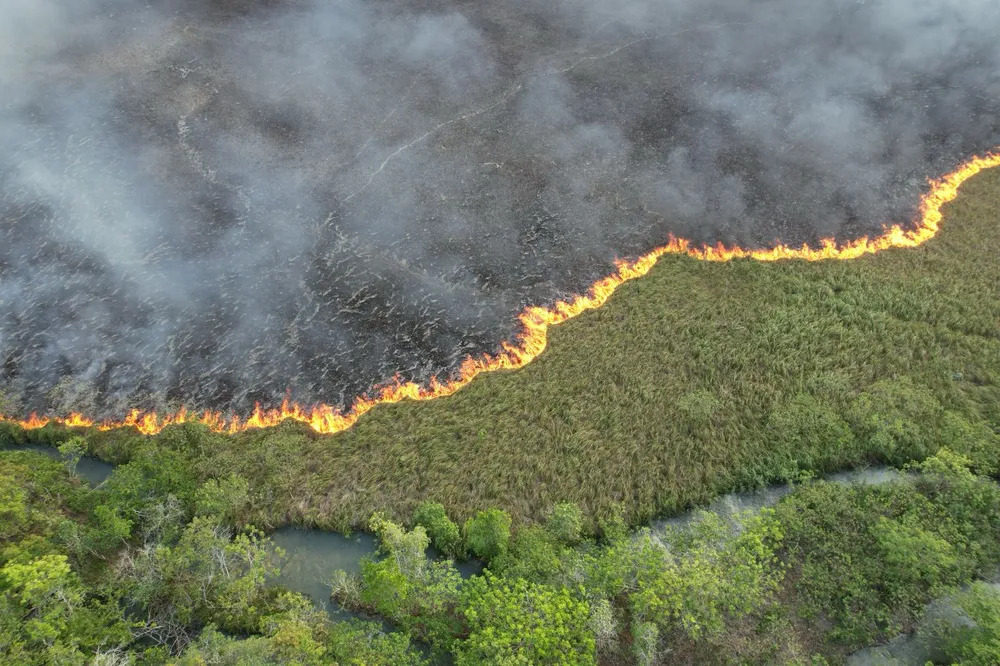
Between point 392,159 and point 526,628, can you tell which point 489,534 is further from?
point 392,159

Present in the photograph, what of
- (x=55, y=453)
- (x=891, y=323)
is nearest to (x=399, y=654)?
(x=55, y=453)

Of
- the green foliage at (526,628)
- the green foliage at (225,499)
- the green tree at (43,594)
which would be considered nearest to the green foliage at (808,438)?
the green foliage at (526,628)

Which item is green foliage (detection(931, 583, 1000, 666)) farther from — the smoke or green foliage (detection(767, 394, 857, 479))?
the smoke

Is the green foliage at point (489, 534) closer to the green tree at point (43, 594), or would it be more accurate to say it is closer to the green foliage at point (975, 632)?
the green tree at point (43, 594)

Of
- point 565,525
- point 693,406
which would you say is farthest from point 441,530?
point 693,406

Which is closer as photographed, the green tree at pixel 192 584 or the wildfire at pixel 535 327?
the green tree at pixel 192 584

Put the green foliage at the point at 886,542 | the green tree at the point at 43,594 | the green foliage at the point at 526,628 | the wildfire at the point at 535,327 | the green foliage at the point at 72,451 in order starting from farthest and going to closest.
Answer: the wildfire at the point at 535,327 → the green foliage at the point at 72,451 → the green foliage at the point at 886,542 → the green tree at the point at 43,594 → the green foliage at the point at 526,628

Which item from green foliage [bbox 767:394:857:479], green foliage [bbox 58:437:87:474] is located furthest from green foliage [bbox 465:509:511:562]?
green foliage [bbox 58:437:87:474]
